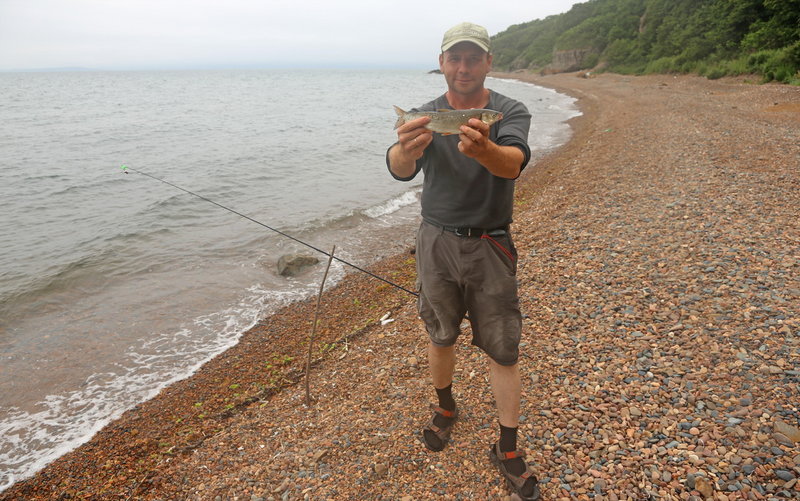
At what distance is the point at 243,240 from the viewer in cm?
1243

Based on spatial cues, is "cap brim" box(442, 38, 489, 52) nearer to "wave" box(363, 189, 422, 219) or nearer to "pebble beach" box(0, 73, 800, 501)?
"pebble beach" box(0, 73, 800, 501)

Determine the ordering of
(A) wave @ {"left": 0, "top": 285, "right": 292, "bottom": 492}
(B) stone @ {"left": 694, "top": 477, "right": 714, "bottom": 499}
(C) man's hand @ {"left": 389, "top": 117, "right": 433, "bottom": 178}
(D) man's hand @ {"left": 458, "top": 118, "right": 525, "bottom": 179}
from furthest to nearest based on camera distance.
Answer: (A) wave @ {"left": 0, "top": 285, "right": 292, "bottom": 492}
(B) stone @ {"left": 694, "top": 477, "right": 714, "bottom": 499}
(C) man's hand @ {"left": 389, "top": 117, "right": 433, "bottom": 178}
(D) man's hand @ {"left": 458, "top": 118, "right": 525, "bottom": 179}

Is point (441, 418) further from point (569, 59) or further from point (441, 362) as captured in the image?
point (569, 59)

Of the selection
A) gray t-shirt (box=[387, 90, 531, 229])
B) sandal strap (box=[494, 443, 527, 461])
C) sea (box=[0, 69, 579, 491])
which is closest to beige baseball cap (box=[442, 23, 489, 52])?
gray t-shirt (box=[387, 90, 531, 229])

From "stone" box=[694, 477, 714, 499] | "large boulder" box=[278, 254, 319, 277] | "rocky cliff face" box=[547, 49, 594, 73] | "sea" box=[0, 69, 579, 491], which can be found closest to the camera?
"stone" box=[694, 477, 714, 499]

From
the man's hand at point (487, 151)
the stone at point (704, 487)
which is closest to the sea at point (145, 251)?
the man's hand at point (487, 151)

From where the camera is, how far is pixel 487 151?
2.41m

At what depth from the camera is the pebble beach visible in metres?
3.35

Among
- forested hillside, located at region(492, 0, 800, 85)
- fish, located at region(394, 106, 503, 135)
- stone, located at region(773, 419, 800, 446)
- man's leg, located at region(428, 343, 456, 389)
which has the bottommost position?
stone, located at region(773, 419, 800, 446)

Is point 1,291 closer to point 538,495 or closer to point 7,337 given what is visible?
point 7,337

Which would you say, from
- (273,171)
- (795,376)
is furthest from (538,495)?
(273,171)

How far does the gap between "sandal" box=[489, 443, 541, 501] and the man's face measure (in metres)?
2.84

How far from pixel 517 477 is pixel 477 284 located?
159 cm

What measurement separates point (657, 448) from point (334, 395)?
3432mm
